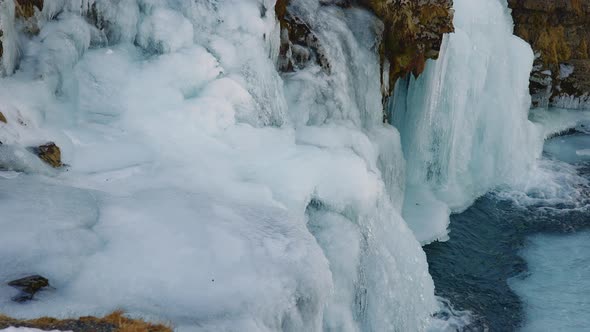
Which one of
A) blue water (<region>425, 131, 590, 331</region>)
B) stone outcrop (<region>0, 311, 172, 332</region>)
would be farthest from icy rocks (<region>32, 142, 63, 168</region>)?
blue water (<region>425, 131, 590, 331</region>)

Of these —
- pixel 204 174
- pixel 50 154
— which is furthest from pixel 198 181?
pixel 50 154

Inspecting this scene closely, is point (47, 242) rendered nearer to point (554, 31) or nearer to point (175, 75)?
point (175, 75)

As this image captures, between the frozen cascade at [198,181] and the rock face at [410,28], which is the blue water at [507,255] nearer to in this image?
the frozen cascade at [198,181]

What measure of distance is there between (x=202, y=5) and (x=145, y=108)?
189cm

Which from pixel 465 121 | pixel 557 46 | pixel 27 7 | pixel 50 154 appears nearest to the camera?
pixel 50 154

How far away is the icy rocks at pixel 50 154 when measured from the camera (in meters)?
5.30

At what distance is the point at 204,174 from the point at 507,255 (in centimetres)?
753

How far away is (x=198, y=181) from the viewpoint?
5605 millimetres

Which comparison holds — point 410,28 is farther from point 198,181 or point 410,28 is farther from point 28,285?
point 28,285

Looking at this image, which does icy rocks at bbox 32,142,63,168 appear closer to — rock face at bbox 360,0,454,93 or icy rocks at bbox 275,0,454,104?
icy rocks at bbox 275,0,454,104

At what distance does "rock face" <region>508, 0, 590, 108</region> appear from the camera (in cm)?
1777

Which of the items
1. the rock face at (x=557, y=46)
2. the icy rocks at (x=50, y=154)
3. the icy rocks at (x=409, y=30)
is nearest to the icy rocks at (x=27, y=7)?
the icy rocks at (x=50, y=154)

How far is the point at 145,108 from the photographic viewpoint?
6.60 meters

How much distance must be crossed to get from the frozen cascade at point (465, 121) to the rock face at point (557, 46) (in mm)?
3135
